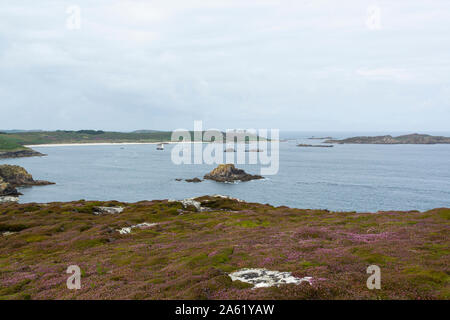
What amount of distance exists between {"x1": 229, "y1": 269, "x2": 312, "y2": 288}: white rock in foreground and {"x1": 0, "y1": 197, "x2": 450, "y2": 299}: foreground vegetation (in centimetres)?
68

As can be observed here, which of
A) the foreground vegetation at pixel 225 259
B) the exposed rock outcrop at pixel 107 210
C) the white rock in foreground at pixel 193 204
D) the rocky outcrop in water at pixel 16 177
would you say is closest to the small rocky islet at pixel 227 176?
the rocky outcrop in water at pixel 16 177

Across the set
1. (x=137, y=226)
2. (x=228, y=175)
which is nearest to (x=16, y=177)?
(x=228, y=175)

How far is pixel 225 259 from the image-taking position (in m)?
21.7

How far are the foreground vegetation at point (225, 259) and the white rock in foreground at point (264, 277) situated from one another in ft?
2.24

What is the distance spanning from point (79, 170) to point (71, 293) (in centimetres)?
19368

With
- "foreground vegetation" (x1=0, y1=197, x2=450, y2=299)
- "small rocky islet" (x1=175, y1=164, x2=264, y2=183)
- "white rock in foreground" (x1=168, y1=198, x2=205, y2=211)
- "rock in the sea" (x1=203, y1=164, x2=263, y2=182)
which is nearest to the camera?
"foreground vegetation" (x1=0, y1=197, x2=450, y2=299)

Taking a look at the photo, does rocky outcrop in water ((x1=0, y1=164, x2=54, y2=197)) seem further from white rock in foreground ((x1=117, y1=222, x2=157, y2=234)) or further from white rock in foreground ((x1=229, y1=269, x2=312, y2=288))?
white rock in foreground ((x1=229, y1=269, x2=312, y2=288))

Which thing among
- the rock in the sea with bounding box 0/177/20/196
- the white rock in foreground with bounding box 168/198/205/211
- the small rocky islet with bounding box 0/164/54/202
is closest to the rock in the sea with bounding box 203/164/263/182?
the small rocky islet with bounding box 0/164/54/202

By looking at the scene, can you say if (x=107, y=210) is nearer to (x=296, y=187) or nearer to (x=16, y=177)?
(x=296, y=187)

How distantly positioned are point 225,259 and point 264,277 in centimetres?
487

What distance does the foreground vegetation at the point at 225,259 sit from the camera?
1545 cm

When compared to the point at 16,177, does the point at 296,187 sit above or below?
below

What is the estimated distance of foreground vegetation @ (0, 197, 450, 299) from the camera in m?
15.5
